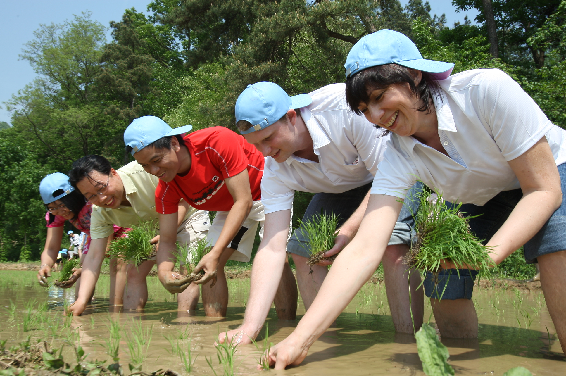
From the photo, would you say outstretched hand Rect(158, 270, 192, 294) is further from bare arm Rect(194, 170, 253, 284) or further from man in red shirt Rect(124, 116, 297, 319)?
bare arm Rect(194, 170, 253, 284)

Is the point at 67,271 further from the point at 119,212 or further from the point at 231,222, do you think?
the point at 231,222

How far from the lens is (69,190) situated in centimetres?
570

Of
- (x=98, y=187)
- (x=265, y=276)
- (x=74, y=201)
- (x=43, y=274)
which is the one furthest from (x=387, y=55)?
(x=43, y=274)

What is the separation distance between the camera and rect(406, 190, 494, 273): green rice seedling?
2.19 metres

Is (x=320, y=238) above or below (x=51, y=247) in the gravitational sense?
below

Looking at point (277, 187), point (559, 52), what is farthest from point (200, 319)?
point (559, 52)

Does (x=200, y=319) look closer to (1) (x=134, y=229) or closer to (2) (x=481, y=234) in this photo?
(1) (x=134, y=229)

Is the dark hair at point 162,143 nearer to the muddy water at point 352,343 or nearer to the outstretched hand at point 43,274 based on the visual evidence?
the muddy water at point 352,343

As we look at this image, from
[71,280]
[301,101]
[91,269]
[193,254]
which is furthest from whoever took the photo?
[71,280]

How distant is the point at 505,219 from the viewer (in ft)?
9.86

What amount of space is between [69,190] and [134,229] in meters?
1.20

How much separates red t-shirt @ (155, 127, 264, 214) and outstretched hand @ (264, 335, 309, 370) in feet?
6.50

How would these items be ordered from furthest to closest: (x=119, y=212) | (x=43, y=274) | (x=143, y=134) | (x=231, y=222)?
(x=43, y=274), (x=119, y=212), (x=143, y=134), (x=231, y=222)

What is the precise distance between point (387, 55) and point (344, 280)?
3.53 ft
